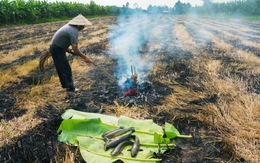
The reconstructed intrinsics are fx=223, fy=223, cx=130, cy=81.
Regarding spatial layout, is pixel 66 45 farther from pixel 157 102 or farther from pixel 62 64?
pixel 157 102

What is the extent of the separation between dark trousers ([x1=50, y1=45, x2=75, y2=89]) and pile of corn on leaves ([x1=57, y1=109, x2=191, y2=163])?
2148 mm

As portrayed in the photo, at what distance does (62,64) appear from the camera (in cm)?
563

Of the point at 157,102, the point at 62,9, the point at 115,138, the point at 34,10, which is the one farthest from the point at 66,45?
the point at 62,9

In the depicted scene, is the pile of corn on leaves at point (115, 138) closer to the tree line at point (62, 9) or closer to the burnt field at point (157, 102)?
the burnt field at point (157, 102)

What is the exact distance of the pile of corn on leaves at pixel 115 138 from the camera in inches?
Result: 116

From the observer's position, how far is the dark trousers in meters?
5.52

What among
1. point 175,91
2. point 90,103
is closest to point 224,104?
point 175,91

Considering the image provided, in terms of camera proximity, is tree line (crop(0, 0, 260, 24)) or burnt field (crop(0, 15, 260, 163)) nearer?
burnt field (crop(0, 15, 260, 163))

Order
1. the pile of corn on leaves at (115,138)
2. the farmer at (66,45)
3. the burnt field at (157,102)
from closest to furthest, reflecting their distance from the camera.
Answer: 1. the pile of corn on leaves at (115,138)
2. the burnt field at (157,102)
3. the farmer at (66,45)

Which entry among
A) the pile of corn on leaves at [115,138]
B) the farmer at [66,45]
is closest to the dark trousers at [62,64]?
the farmer at [66,45]

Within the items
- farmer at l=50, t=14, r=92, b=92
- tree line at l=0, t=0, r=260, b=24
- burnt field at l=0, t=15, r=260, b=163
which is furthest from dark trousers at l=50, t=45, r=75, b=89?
tree line at l=0, t=0, r=260, b=24

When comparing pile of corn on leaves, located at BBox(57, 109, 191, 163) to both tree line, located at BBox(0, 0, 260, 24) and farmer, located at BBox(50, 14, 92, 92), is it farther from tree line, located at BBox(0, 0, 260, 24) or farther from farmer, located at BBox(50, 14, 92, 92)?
tree line, located at BBox(0, 0, 260, 24)

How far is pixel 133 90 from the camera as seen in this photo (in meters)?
5.13

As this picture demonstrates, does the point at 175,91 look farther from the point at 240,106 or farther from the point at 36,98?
the point at 36,98
